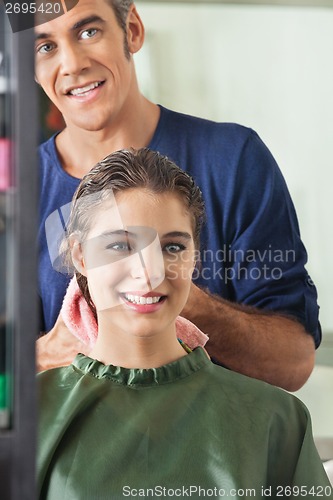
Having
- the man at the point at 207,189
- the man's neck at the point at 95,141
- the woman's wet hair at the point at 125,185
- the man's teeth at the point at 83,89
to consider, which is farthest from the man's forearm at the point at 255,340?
the man's teeth at the point at 83,89

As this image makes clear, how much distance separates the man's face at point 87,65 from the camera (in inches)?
53.2

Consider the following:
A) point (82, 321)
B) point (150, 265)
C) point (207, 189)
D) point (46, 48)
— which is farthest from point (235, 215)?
point (46, 48)

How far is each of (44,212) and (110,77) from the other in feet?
0.90

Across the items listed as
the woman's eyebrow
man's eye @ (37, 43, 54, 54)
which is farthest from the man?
the woman's eyebrow

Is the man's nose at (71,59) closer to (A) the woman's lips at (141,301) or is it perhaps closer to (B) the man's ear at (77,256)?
(B) the man's ear at (77,256)

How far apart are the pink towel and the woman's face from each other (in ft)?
0.10

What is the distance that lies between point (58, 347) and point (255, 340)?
361 mm

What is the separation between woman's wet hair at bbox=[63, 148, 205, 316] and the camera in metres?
1.31

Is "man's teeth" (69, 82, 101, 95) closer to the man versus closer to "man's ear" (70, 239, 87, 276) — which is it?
the man

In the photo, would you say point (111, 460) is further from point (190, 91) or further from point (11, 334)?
point (190, 91)

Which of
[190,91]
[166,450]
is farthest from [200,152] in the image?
[166,450]

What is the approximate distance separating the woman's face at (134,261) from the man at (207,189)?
0.23ft

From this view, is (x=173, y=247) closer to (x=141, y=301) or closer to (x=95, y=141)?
(x=141, y=301)

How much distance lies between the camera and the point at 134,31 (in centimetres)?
142
